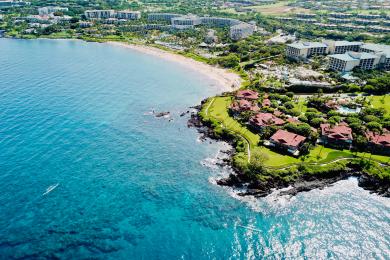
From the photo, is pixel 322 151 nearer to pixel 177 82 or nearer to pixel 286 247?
pixel 286 247

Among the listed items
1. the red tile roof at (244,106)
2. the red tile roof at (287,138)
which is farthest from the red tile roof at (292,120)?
the red tile roof at (244,106)

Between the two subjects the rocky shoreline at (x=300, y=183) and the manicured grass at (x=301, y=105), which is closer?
the rocky shoreline at (x=300, y=183)

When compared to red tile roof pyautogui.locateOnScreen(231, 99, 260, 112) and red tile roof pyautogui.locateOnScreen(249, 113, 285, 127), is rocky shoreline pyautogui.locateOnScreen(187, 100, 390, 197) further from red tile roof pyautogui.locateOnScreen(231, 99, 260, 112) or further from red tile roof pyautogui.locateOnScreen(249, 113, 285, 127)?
red tile roof pyautogui.locateOnScreen(231, 99, 260, 112)

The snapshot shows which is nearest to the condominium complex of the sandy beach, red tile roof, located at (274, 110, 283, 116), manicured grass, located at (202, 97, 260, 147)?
the sandy beach

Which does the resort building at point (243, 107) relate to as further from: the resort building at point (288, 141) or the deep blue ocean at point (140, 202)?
the resort building at point (288, 141)

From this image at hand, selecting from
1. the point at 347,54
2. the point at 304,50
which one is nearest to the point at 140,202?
the point at 347,54
